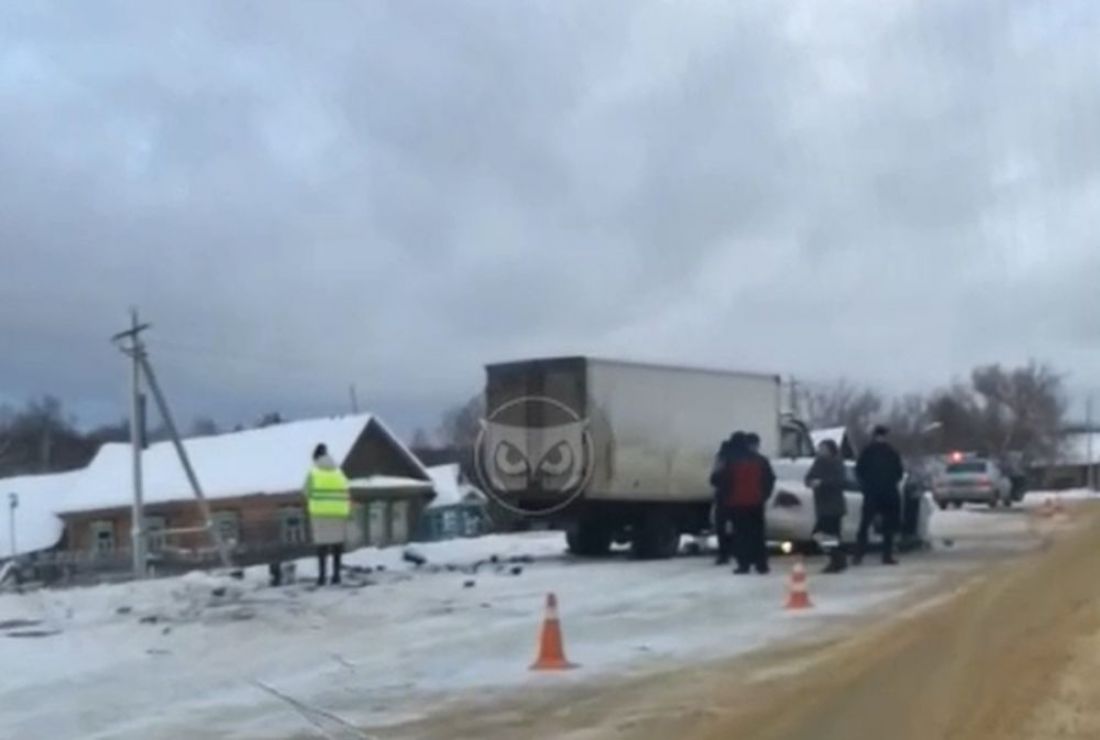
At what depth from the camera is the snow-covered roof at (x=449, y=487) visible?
71.2m

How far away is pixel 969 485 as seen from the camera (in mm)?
59938

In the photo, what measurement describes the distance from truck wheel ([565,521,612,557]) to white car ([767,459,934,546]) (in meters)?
2.90

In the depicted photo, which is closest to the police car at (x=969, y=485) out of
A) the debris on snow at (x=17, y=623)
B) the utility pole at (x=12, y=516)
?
the utility pole at (x=12, y=516)

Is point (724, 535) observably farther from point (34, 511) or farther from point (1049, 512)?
point (34, 511)

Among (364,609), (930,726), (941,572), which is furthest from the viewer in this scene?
(941,572)

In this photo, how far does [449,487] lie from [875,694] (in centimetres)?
6712

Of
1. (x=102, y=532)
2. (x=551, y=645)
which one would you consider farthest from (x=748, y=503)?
(x=102, y=532)

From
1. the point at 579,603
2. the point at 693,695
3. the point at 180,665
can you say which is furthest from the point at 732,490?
the point at 693,695

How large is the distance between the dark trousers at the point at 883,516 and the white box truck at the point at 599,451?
13.8ft

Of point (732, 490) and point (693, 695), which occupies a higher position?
point (732, 490)

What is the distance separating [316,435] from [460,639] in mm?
53900

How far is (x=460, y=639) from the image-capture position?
18000 millimetres

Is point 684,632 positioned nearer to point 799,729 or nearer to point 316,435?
point 799,729

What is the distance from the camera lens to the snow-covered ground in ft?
47.5
